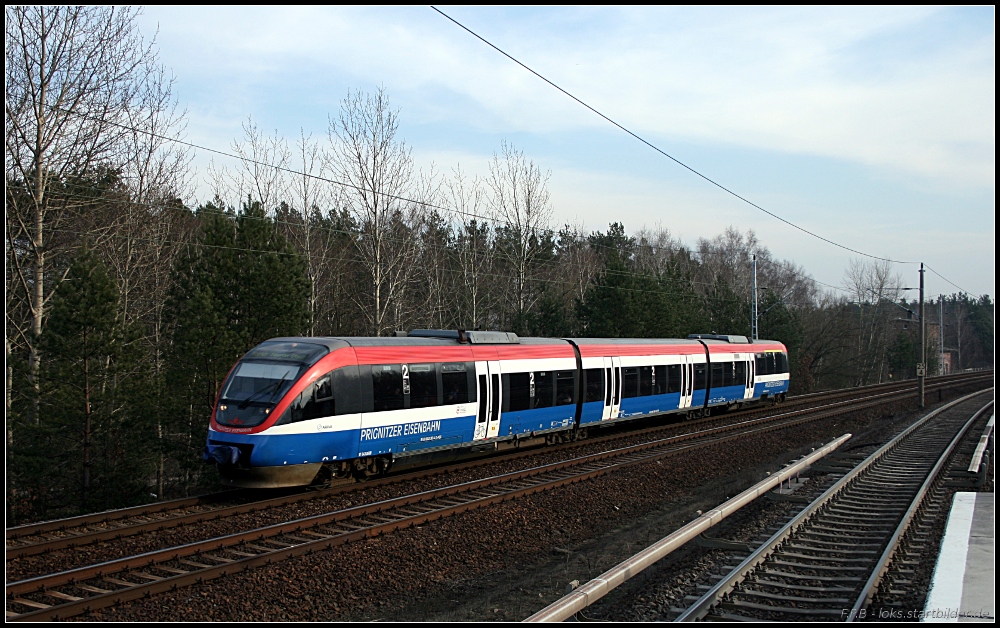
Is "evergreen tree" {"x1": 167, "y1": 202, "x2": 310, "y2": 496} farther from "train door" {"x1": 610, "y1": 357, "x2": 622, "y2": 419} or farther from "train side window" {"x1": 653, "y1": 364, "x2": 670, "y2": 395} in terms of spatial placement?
"train side window" {"x1": 653, "y1": 364, "x2": 670, "y2": 395}

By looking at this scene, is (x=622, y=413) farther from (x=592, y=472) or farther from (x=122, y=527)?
(x=122, y=527)

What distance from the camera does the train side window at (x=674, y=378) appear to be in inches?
971

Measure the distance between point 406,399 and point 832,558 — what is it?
816 cm

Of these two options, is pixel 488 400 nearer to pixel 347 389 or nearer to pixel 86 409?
pixel 347 389

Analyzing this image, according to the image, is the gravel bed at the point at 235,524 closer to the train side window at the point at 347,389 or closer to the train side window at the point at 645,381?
the train side window at the point at 347,389

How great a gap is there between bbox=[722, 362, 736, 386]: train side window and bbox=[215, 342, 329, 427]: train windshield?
20027mm

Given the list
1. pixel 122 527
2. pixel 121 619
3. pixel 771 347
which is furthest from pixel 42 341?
pixel 771 347

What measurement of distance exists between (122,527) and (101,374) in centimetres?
823

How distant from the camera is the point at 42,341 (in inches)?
659

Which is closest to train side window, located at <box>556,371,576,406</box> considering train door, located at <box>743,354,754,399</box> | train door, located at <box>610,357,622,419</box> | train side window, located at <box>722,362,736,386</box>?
train door, located at <box>610,357,622,419</box>

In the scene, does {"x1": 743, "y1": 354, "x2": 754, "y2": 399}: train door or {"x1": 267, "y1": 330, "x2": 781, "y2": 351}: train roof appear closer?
{"x1": 267, "y1": 330, "x2": 781, "y2": 351}: train roof

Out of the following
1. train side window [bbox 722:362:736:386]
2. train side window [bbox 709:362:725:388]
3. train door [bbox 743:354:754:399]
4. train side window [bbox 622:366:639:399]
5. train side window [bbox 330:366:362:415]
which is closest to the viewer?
train side window [bbox 330:366:362:415]

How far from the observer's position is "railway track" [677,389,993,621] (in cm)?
744

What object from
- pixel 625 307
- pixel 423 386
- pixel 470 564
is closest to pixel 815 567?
pixel 470 564
